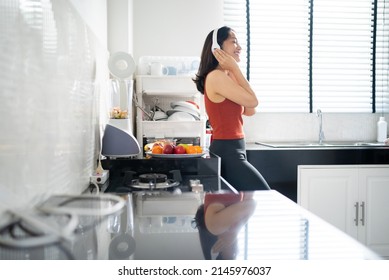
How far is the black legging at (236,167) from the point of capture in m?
1.22

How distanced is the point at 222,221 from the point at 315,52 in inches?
77.0

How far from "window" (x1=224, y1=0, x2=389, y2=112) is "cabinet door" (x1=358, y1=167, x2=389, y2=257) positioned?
1.97ft

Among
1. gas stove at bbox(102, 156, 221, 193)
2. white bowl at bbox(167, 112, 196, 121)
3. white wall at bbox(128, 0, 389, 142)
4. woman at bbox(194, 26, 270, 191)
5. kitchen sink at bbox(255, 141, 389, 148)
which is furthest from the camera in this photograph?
white wall at bbox(128, 0, 389, 142)

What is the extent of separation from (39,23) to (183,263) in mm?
503

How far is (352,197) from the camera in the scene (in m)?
1.76

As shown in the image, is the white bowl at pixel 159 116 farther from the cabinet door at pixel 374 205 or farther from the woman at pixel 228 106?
the cabinet door at pixel 374 205

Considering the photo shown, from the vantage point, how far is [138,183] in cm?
100

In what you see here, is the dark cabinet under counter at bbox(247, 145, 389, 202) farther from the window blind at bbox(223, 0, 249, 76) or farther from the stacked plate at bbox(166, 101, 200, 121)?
the window blind at bbox(223, 0, 249, 76)

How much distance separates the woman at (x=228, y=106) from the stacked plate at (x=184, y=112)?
404mm

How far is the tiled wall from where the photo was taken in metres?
0.49

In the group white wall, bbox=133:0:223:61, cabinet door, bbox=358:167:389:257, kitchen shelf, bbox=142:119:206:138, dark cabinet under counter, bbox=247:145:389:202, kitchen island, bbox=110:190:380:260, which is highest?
white wall, bbox=133:0:223:61

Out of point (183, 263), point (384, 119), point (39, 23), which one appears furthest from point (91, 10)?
point (384, 119)

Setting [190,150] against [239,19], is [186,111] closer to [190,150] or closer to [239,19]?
[190,150]

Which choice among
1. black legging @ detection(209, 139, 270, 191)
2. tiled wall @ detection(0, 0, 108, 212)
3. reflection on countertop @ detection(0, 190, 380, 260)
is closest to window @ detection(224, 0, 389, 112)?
black legging @ detection(209, 139, 270, 191)
